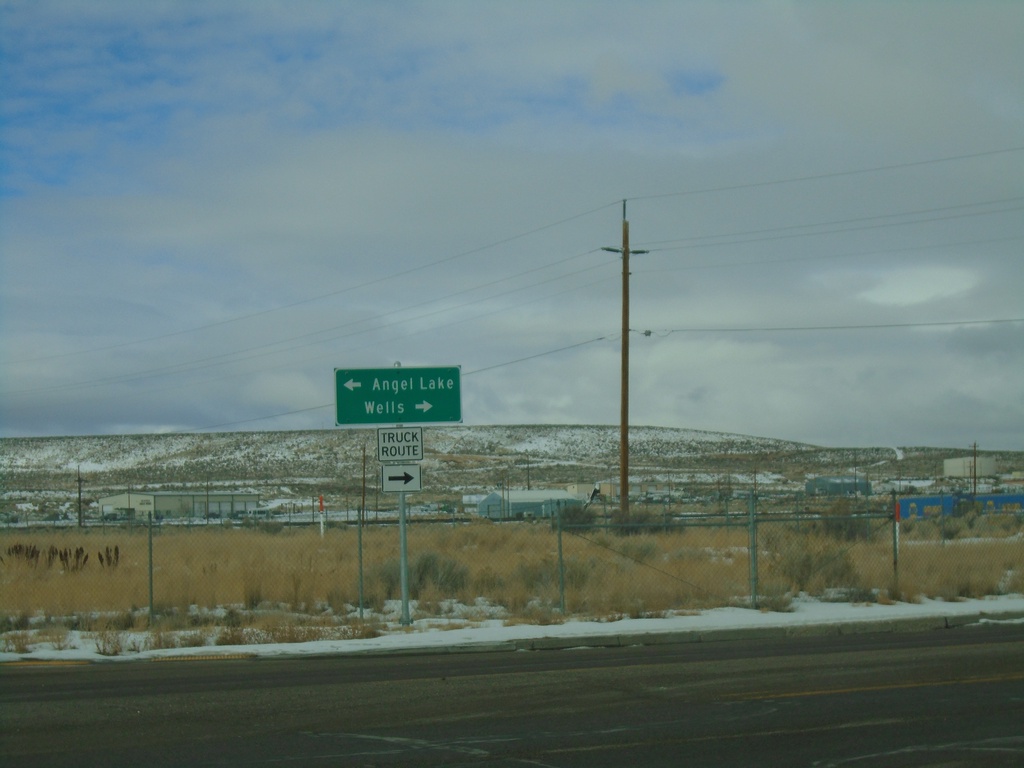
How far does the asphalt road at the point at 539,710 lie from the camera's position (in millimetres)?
8805

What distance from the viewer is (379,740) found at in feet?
30.9

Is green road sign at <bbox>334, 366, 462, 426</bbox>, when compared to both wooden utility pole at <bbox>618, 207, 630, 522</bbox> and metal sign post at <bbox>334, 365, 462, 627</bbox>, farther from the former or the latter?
wooden utility pole at <bbox>618, 207, 630, 522</bbox>

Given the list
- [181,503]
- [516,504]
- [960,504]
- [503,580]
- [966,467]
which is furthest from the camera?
[966,467]

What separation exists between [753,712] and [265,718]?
4538mm

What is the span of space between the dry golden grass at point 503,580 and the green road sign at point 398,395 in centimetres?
363

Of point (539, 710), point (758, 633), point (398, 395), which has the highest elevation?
point (398, 395)

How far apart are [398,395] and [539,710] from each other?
9.01 m

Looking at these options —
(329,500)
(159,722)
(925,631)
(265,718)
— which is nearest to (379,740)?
(265,718)

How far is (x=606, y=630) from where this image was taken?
57.5ft

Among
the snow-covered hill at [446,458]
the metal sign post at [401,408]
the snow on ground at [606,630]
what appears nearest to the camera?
the snow on ground at [606,630]

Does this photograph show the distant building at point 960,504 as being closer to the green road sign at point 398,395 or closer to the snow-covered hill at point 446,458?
the green road sign at point 398,395

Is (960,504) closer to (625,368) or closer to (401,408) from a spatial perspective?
→ (625,368)

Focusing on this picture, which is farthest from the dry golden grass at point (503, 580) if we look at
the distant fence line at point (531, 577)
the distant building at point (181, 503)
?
the distant building at point (181, 503)

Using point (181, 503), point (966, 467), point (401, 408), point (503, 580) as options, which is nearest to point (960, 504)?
point (503, 580)
